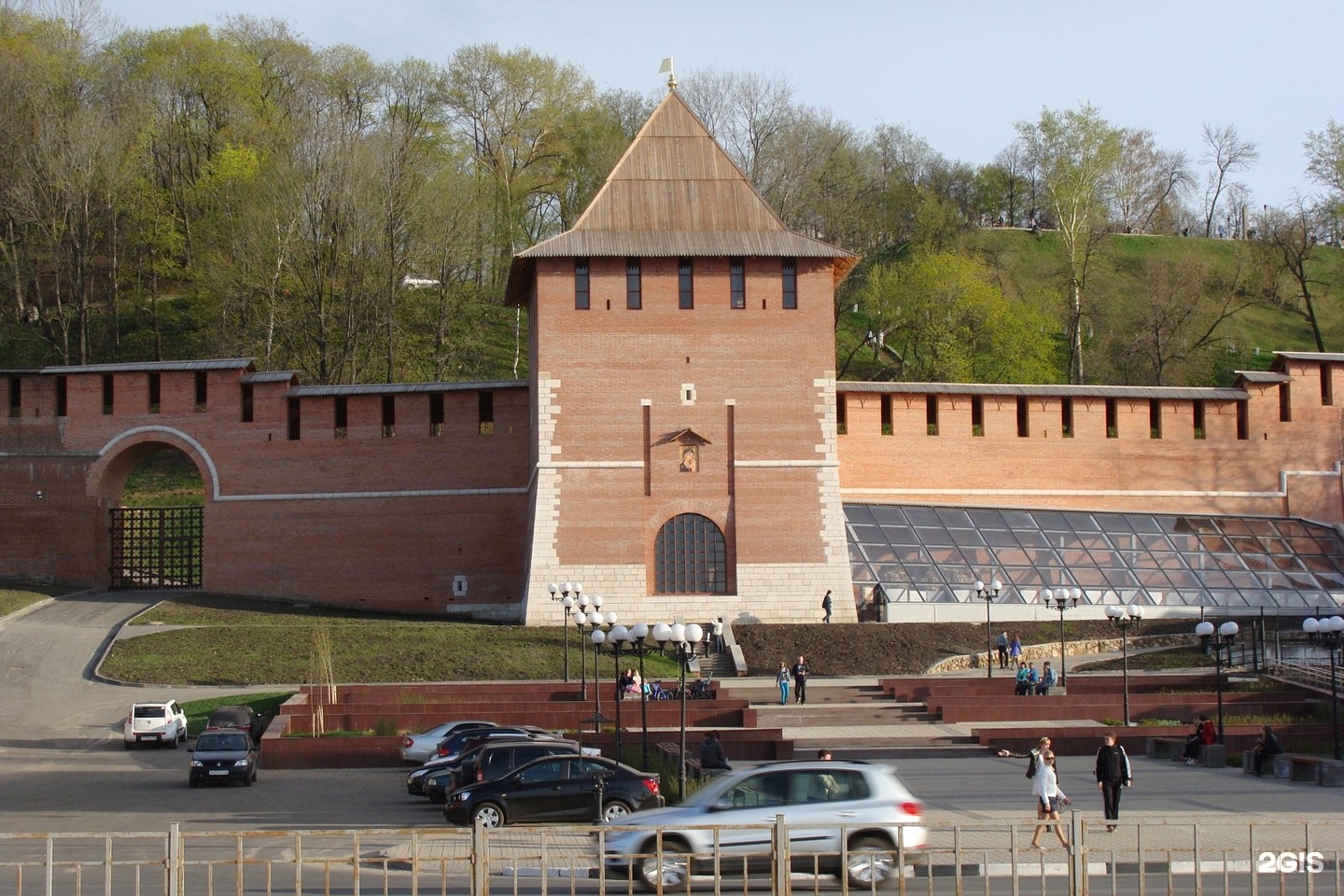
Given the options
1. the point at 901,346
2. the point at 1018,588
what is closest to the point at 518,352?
the point at 901,346

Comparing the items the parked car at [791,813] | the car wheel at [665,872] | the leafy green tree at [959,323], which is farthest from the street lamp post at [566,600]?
the leafy green tree at [959,323]

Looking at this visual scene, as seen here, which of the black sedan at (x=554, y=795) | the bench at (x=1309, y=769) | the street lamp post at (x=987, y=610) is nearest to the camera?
the black sedan at (x=554, y=795)

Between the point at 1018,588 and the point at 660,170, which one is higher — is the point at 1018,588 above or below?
below

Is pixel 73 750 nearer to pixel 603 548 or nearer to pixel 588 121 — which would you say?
pixel 603 548

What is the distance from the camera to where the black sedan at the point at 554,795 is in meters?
18.1

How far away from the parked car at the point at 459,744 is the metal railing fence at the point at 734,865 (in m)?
4.76

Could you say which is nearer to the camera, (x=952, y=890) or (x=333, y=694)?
(x=952, y=890)

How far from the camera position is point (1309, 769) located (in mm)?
21516

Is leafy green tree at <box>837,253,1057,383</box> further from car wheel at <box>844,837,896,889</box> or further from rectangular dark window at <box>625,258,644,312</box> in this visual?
car wheel at <box>844,837,896,889</box>

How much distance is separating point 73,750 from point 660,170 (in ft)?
60.4

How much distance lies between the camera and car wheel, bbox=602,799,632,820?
17984mm

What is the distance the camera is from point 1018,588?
3734cm

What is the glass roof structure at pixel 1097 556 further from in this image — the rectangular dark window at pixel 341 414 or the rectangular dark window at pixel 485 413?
the rectangular dark window at pixel 341 414

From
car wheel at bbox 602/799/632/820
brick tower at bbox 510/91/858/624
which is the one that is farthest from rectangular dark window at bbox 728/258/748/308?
car wheel at bbox 602/799/632/820
